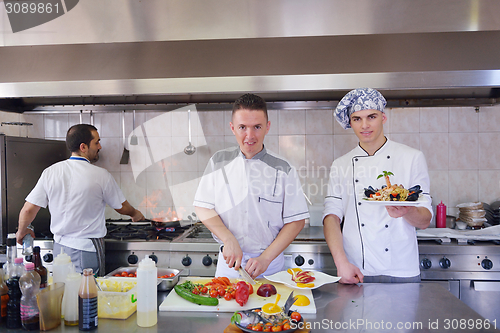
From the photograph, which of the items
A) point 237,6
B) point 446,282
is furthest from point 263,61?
point 446,282

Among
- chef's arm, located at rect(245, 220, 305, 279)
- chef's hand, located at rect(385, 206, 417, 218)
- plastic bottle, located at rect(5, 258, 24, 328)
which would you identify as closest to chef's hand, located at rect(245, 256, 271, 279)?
chef's arm, located at rect(245, 220, 305, 279)

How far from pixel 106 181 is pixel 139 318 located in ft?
5.68

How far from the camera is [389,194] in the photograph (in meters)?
1.68

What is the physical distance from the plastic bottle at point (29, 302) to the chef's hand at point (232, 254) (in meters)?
0.81

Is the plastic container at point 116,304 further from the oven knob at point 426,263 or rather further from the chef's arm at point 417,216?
the oven knob at point 426,263

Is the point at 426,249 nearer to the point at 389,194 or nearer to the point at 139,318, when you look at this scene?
the point at 389,194

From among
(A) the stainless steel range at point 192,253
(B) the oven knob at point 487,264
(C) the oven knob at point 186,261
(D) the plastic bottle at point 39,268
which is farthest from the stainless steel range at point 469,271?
(D) the plastic bottle at point 39,268

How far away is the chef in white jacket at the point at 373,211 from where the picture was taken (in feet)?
6.51

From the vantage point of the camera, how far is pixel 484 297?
2621mm

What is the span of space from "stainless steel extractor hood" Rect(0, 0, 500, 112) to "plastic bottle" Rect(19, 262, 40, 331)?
0.91m

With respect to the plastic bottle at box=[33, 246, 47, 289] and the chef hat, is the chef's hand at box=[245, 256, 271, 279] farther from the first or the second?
the chef hat

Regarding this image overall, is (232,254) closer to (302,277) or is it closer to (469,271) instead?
(302,277)

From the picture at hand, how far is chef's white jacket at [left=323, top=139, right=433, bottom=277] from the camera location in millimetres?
2004

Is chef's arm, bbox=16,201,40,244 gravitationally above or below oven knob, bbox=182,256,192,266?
above
